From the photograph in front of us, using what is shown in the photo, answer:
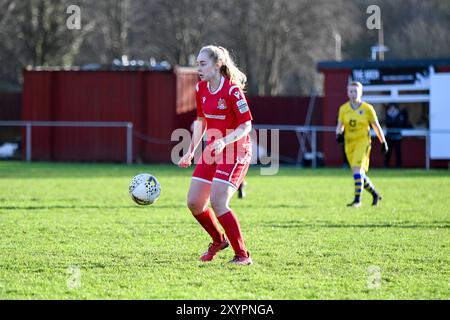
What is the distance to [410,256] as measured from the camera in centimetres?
872

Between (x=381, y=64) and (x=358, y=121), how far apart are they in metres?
12.4

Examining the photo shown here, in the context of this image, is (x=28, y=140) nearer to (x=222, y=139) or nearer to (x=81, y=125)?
(x=81, y=125)

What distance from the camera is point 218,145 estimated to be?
7.70 metres

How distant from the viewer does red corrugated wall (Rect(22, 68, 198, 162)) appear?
2781cm

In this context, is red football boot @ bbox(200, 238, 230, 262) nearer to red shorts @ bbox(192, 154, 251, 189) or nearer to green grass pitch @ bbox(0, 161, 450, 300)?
green grass pitch @ bbox(0, 161, 450, 300)

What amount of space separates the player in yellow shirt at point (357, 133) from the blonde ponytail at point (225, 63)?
6.05m

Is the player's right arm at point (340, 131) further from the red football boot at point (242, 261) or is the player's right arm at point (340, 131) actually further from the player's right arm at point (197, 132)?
the red football boot at point (242, 261)

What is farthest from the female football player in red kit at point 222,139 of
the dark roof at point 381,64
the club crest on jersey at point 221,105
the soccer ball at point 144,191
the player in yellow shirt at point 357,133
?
the dark roof at point 381,64

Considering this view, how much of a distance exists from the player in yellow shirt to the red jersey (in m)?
6.05

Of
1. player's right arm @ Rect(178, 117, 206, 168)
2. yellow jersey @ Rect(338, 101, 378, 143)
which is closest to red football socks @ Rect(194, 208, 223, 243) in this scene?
player's right arm @ Rect(178, 117, 206, 168)

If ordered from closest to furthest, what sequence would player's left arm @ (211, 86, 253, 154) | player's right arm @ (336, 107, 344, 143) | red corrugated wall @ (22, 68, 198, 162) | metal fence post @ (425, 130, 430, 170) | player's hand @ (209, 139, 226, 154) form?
player's hand @ (209, 139, 226, 154), player's left arm @ (211, 86, 253, 154), player's right arm @ (336, 107, 344, 143), metal fence post @ (425, 130, 430, 170), red corrugated wall @ (22, 68, 198, 162)

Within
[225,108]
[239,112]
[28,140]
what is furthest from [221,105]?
[28,140]
